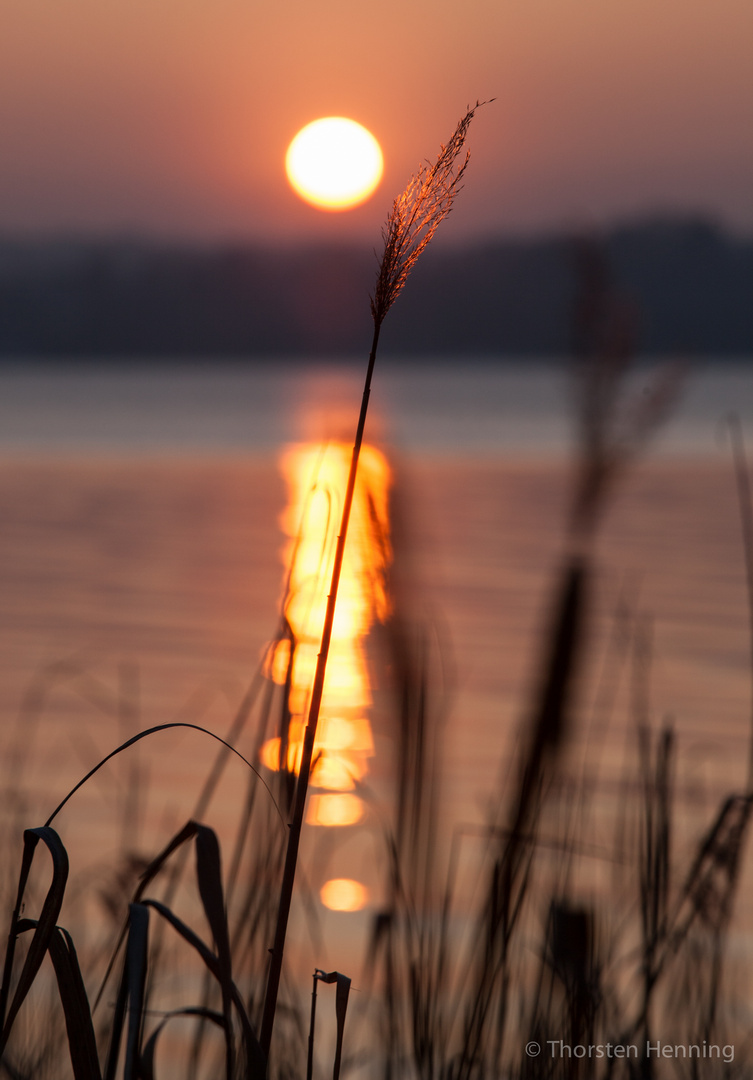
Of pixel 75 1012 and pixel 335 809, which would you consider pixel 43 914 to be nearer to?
pixel 75 1012

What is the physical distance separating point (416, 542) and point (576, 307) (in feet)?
0.95

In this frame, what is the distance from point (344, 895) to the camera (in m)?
3.70

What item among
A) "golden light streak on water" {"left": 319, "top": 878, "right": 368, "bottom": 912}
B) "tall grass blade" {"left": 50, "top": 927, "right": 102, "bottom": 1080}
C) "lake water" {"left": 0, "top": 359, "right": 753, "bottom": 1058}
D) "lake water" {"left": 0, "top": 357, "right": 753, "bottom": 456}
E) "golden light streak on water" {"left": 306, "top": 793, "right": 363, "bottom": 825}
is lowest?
"tall grass blade" {"left": 50, "top": 927, "right": 102, "bottom": 1080}

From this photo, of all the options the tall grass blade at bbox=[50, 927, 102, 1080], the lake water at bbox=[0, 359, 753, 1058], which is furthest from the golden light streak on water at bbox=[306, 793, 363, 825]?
the tall grass blade at bbox=[50, 927, 102, 1080]

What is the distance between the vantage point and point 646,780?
1.39 meters

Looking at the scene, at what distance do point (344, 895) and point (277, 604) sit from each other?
14.8ft

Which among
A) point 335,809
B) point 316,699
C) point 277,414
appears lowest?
point 316,699

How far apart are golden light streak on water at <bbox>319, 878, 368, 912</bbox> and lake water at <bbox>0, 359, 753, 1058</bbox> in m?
0.06

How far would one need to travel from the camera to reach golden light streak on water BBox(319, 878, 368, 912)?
11.9ft

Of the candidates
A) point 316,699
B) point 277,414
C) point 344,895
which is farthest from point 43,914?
point 277,414

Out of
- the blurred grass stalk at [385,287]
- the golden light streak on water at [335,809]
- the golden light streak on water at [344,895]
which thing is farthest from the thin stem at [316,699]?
the golden light streak on water at [335,809]

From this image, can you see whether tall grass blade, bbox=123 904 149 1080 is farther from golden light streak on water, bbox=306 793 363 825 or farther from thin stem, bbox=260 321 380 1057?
golden light streak on water, bbox=306 793 363 825

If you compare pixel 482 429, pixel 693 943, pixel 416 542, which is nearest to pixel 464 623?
pixel 693 943

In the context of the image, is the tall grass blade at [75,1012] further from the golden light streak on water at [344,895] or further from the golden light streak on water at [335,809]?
the golden light streak on water at [335,809]
